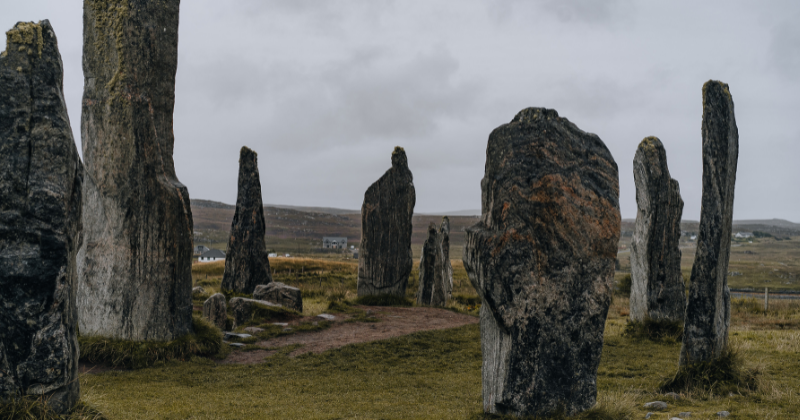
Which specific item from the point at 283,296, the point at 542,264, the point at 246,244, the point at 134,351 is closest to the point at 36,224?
the point at 542,264

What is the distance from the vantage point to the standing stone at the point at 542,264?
18.6 ft

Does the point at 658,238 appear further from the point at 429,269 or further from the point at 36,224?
the point at 36,224

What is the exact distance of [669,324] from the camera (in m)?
13.1

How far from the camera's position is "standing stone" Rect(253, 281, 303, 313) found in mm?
16737

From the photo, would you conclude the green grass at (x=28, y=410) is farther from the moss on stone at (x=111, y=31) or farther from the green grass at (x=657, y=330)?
the green grass at (x=657, y=330)

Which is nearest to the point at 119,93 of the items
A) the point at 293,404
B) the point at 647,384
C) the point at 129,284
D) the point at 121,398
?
the point at 129,284

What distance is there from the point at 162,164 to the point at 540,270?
832cm

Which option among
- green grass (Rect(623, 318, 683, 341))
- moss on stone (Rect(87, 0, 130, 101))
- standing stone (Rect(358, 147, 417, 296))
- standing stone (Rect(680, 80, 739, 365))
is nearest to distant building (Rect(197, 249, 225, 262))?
standing stone (Rect(358, 147, 417, 296))

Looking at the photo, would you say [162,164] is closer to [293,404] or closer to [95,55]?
[95,55]

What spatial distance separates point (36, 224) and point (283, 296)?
39.6ft

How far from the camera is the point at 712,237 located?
26.0ft

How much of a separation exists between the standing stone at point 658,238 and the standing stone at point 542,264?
7887 millimetres

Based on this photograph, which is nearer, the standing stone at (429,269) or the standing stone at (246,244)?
the standing stone at (246,244)

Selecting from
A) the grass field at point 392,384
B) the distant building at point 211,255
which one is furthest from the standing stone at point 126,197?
the distant building at point 211,255
